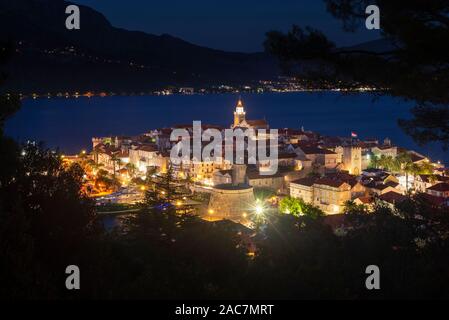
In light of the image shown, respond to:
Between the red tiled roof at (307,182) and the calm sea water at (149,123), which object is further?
the calm sea water at (149,123)

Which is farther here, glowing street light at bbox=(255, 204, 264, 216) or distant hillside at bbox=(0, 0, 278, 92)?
distant hillside at bbox=(0, 0, 278, 92)

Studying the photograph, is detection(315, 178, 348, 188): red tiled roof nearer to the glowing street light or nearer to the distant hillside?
the glowing street light

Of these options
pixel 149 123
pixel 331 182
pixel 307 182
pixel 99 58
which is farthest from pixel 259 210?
pixel 99 58

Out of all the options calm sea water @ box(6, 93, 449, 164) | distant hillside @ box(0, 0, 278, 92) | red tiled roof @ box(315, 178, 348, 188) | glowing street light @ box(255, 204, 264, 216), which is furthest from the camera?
distant hillside @ box(0, 0, 278, 92)

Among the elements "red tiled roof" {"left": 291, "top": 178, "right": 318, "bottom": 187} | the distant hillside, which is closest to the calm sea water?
the distant hillside

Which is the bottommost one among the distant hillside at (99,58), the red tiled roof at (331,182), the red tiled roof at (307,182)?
the red tiled roof at (307,182)

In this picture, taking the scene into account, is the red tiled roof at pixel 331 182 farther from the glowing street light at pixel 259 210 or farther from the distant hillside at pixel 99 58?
the distant hillside at pixel 99 58

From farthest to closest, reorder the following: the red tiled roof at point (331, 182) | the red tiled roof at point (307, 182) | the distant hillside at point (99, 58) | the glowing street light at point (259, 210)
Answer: the distant hillside at point (99, 58) < the red tiled roof at point (307, 182) < the red tiled roof at point (331, 182) < the glowing street light at point (259, 210)

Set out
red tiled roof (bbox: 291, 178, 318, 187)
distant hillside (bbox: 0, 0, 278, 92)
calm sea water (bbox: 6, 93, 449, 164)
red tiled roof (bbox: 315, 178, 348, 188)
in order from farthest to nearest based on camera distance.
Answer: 1. distant hillside (bbox: 0, 0, 278, 92)
2. calm sea water (bbox: 6, 93, 449, 164)
3. red tiled roof (bbox: 291, 178, 318, 187)
4. red tiled roof (bbox: 315, 178, 348, 188)

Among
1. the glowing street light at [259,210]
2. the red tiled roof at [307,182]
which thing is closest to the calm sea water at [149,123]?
the red tiled roof at [307,182]
